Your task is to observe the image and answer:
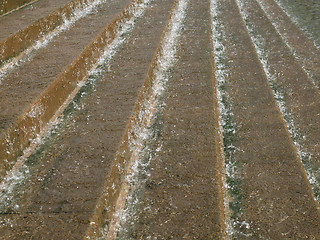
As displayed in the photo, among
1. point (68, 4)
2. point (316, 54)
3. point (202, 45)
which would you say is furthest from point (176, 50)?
point (316, 54)

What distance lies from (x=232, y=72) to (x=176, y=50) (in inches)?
22.6

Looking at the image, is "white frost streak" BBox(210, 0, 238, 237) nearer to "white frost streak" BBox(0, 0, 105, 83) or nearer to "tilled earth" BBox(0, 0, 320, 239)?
"tilled earth" BBox(0, 0, 320, 239)

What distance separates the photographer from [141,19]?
151 inches

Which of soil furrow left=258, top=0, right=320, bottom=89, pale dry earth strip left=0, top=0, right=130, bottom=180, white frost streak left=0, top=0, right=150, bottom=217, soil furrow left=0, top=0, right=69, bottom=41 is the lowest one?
soil furrow left=258, top=0, right=320, bottom=89

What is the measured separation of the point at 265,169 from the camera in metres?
1.88

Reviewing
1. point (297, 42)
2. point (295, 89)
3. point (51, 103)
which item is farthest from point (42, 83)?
point (297, 42)

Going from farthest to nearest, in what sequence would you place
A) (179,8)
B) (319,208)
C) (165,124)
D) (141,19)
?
(179,8), (141,19), (165,124), (319,208)

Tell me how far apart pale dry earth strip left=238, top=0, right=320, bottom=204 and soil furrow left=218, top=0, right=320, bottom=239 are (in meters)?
0.12

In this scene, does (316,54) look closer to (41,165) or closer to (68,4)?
(68,4)

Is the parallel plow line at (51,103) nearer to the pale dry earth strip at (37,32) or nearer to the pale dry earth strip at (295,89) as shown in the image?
the pale dry earth strip at (37,32)

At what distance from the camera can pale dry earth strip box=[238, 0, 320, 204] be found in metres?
2.12

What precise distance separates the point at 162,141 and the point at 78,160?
0.50 metres

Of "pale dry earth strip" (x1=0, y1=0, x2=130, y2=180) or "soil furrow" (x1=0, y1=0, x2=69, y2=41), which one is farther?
"soil furrow" (x1=0, y1=0, x2=69, y2=41)

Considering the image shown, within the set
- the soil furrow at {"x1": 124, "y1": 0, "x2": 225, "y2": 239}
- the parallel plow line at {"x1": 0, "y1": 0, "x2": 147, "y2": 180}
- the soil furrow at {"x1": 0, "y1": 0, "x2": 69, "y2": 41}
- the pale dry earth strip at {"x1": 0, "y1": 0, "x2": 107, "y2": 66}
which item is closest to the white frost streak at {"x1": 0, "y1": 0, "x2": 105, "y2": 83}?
the pale dry earth strip at {"x1": 0, "y1": 0, "x2": 107, "y2": 66}
